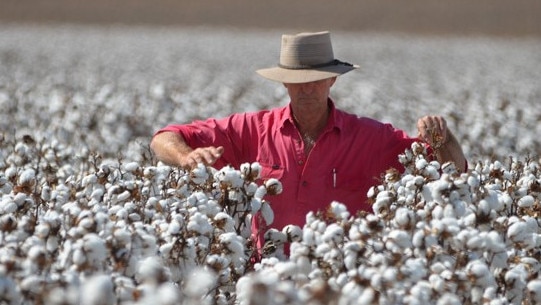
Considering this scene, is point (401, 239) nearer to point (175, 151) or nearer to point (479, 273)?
point (479, 273)

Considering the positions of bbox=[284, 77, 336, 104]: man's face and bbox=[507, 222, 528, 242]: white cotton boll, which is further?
bbox=[284, 77, 336, 104]: man's face

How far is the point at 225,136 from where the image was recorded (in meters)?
4.95

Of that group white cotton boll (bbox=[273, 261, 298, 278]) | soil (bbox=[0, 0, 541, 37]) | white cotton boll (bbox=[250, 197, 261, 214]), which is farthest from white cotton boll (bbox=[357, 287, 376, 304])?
soil (bbox=[0, 0, 541, 37])

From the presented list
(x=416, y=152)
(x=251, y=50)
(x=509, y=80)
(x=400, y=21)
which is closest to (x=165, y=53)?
(x=251, y=50)

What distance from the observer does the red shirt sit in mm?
4781

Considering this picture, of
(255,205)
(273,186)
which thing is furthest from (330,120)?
(255,205)

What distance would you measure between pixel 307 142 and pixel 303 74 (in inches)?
11.7

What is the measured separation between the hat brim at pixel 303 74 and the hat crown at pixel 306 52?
41mm

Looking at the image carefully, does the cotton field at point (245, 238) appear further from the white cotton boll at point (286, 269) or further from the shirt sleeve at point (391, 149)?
the shirt sleeve at point (391, 149)

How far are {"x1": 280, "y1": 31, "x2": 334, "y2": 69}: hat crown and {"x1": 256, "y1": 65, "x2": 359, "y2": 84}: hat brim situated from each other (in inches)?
1.6

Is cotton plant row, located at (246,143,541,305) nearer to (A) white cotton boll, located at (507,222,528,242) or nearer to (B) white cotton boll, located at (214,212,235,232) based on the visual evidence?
(A) white cotton boll, located at (507,222,528,242)

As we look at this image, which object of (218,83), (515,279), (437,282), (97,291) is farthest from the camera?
(218,83)

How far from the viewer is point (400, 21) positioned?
119 ft

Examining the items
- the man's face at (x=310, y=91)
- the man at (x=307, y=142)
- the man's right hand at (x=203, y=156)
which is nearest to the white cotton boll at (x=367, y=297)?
the man's right hand at (x=203, y=156)
